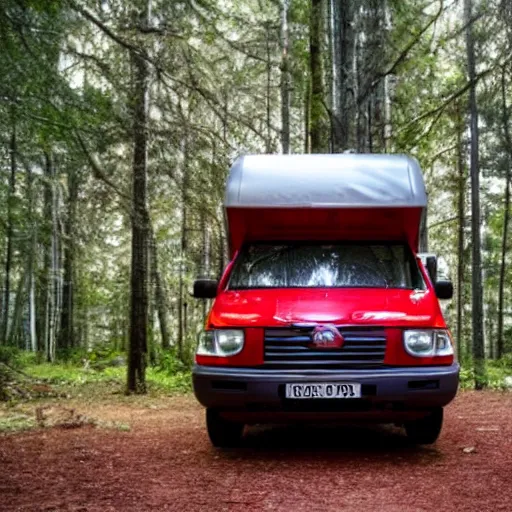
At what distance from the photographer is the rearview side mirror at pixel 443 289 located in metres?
7.71

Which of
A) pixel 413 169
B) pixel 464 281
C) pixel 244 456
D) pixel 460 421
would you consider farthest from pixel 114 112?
pixel 464 281

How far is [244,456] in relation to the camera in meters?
6.80

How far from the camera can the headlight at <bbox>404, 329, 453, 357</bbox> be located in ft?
21.4

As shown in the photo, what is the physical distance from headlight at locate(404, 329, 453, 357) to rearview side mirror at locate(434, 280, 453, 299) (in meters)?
1.14

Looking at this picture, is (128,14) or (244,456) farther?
(128,14)

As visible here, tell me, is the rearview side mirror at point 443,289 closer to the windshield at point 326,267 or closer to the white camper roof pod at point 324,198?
the windshield at point 326,267

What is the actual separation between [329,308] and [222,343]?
1.01m

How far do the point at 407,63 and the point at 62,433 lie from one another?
358 inches

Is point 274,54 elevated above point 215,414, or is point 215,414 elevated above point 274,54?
point 274,54

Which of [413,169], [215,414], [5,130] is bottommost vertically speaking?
[215,414]

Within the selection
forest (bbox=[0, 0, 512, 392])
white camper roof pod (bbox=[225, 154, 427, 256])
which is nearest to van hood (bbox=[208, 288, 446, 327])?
white camper roof pod (bbox=[225, 154, 427, 256])

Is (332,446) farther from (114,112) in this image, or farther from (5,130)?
(5,130)

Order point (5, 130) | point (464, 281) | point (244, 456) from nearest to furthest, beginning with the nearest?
point (244, 456) → point (5, 130) → point (464, 281)

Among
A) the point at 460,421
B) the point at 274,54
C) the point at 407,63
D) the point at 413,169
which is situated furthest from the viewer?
the point at 274,54
